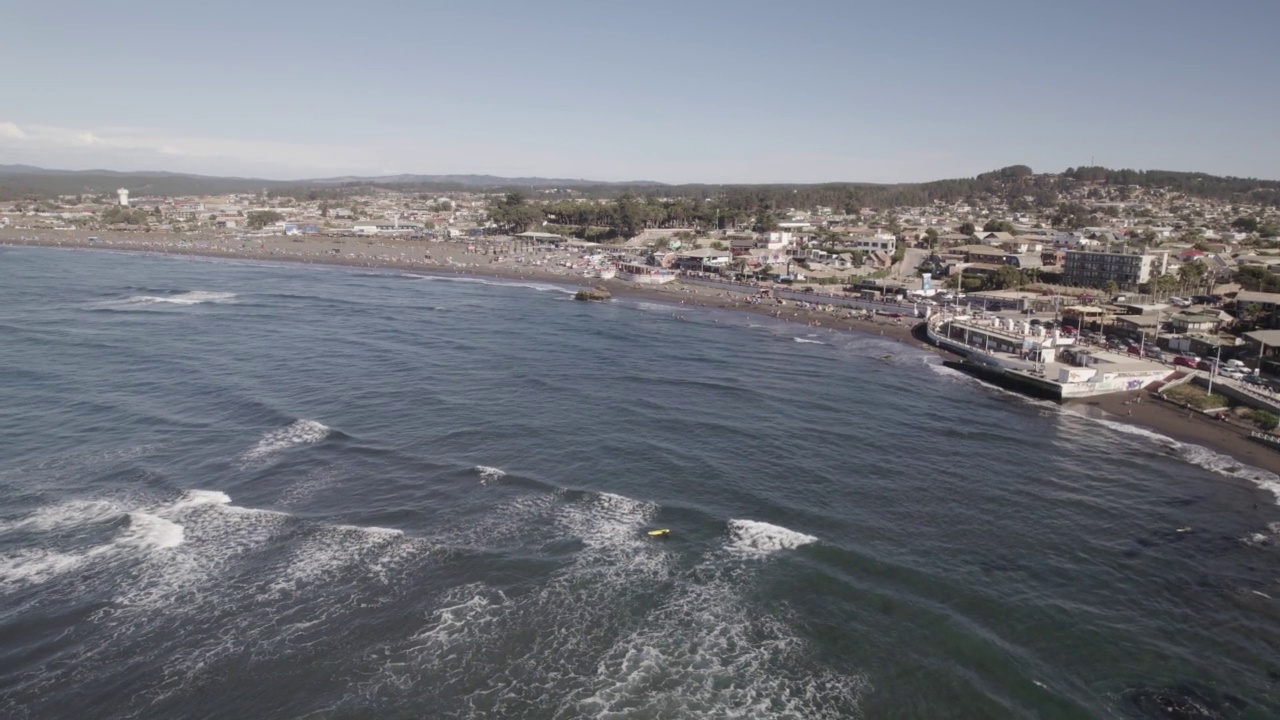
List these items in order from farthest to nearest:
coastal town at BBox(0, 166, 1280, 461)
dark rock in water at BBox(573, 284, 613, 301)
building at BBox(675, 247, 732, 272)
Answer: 1. building at BBox(675, 247, 732, 272)
2. dark rock in water at BBox(573, 284, 613, 301)
3. coastal town at BBox(0, 166, 1280, 461)

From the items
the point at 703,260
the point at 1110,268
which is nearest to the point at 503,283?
the point at 703,260

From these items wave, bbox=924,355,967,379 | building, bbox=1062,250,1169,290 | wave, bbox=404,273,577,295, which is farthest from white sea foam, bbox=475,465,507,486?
building, bbox=1062,250,1169,290

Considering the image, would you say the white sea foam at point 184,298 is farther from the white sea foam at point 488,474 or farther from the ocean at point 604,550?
the white sea foam at point 488,474

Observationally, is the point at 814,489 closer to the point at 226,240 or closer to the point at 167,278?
the point at 167,278

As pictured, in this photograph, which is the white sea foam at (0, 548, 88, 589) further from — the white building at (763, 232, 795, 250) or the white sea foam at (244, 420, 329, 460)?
the white building at (763, 232, 795, 250)

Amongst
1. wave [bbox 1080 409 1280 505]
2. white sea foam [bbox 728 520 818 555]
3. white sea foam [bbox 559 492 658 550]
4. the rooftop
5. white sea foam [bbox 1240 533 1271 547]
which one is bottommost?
white sea foam [bbox 1240 533 1271 547]

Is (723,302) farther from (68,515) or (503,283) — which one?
(68,515)
